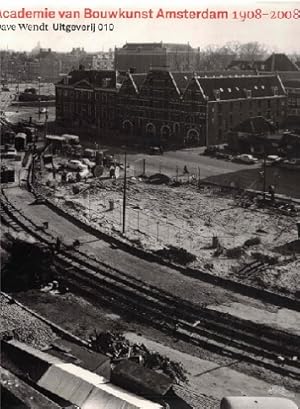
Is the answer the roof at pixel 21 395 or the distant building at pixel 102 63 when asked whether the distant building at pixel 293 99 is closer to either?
the roof at pixel 21 395

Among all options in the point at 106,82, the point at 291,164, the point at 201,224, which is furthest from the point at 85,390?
the point at 106,82

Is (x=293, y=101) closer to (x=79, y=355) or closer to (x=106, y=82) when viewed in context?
(x=106, y=82)

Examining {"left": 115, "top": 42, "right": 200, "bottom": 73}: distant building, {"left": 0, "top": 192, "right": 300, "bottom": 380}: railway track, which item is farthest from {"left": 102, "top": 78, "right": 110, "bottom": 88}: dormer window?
{"left": 0, "top": 192, "right": 300, "bottom": 380}: railway track

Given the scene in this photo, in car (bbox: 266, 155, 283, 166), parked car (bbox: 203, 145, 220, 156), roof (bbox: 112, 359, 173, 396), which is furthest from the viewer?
parked car (bbox: 203, 145, 220, 156)

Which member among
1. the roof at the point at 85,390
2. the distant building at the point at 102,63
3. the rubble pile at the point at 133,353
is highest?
the distant building at the point at 102,63

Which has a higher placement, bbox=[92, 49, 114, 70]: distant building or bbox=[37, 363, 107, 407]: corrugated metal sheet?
bbox=[92, 49, 114, 70]: distant building

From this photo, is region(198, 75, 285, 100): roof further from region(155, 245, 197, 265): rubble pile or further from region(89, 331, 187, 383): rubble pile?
region(89, 331, 187, 383): rubble pile

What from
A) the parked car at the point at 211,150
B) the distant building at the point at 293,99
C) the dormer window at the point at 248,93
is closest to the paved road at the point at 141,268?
the parked car at the point at 211,150
